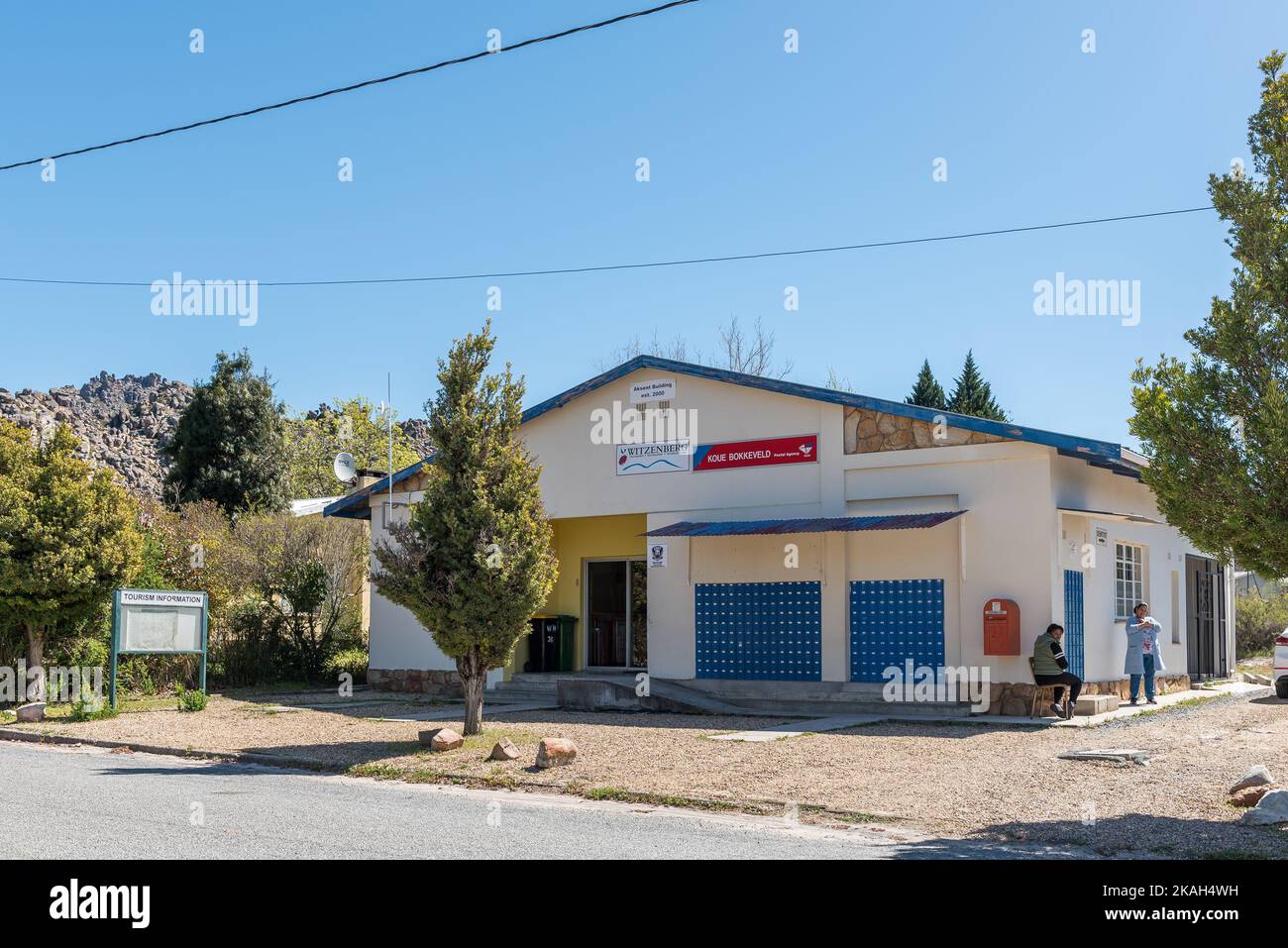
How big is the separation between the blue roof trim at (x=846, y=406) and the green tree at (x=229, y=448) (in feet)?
72.8

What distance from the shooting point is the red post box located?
1634 centimetres

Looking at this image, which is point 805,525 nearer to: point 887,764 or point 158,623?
point 887,764

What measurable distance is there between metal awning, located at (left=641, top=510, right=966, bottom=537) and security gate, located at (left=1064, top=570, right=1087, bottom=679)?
204 cm

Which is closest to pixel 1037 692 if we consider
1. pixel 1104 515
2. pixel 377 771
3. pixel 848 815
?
pixel 1104 515

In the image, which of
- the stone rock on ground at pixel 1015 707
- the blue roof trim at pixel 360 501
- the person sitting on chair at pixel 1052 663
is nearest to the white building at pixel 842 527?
the blue roof trim at pixel 360 501

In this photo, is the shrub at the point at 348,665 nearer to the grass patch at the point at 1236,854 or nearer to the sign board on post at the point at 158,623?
the sign board on post at the point at 158,623

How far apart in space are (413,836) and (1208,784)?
710 centimetres

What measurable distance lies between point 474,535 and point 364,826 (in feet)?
17.6

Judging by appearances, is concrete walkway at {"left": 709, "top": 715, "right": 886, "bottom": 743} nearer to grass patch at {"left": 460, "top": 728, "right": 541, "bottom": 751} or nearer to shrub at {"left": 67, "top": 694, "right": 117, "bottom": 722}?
grass patch at {"left": 460, "top": 728, "right": 541, "bottom": 751}

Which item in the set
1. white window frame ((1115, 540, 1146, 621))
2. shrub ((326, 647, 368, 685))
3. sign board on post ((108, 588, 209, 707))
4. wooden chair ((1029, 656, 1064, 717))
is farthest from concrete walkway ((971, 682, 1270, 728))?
shrub ((326, 647, 368, 685))

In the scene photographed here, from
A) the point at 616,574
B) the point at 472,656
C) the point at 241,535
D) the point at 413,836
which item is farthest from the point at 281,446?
the point at 413,836

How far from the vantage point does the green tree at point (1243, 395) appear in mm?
9500
